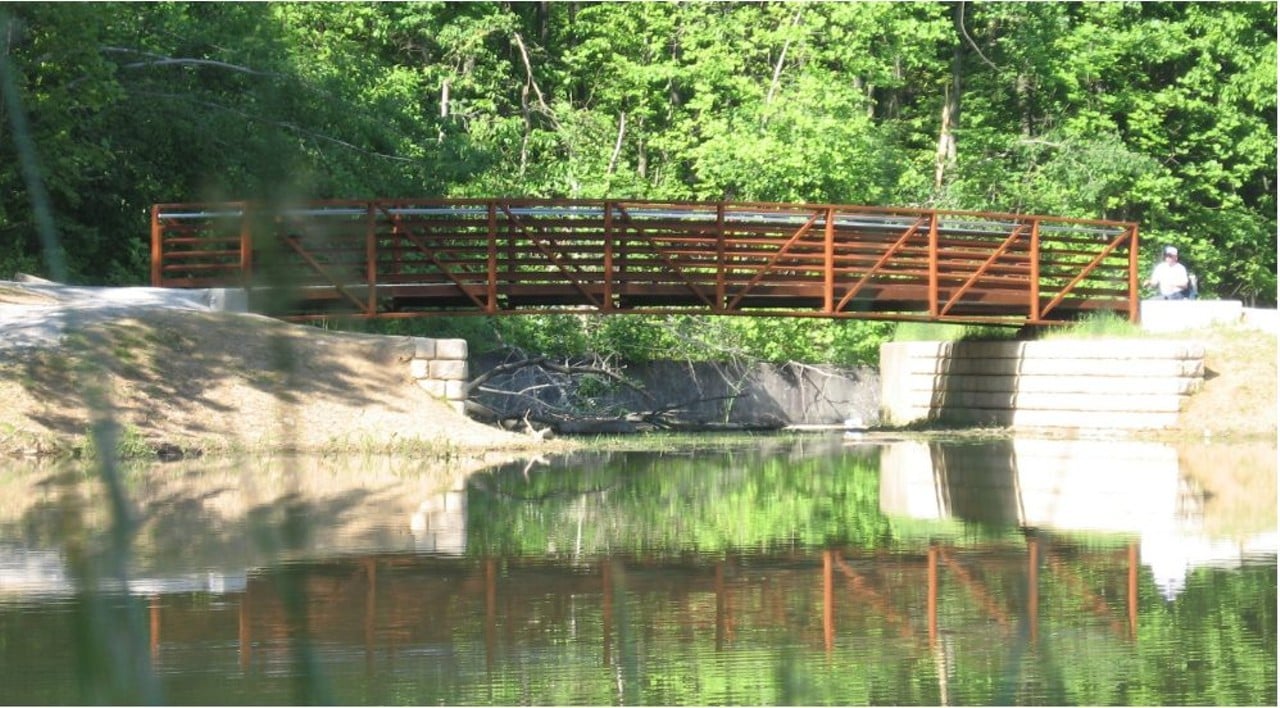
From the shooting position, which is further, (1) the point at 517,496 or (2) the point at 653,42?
(2) the point at 653,42

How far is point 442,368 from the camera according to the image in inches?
792

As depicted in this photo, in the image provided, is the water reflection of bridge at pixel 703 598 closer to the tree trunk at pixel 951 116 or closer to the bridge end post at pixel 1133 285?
the bridge end post at pixel 1133 285

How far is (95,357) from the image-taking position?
4.62 ft

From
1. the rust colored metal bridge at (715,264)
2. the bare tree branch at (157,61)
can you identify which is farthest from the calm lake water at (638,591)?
the bare tree branch at (157,61)

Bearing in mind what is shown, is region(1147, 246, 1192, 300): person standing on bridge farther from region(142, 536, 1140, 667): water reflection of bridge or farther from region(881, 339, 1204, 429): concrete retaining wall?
region(142, 536, 1140, 667): water reflection of bridge

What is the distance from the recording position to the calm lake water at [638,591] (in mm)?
5203

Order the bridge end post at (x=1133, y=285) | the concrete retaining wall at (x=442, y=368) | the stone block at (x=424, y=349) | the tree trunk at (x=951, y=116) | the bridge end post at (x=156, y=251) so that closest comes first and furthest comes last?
the concrete retaining wall at (x=442, y=368) < the stone block at (x=424, y=349) < the bridge end post at (x=156, y=251) < the bridge end post at (x=1133, y=285) < the tree trunk at (x=951, y=116)

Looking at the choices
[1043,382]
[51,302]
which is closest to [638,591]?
[51,302]

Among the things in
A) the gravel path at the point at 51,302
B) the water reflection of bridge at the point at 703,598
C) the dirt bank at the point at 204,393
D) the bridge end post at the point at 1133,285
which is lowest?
the water reflection of bridge at the point at 703,598

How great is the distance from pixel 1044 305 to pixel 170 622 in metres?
21.0

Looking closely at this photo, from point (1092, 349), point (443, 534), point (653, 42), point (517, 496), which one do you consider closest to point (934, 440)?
point (1092, 349)

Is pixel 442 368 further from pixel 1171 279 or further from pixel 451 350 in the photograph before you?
pixel 1171 279

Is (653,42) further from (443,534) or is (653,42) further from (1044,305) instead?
(443,534)

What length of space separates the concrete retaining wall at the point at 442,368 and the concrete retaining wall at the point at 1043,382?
900cm
